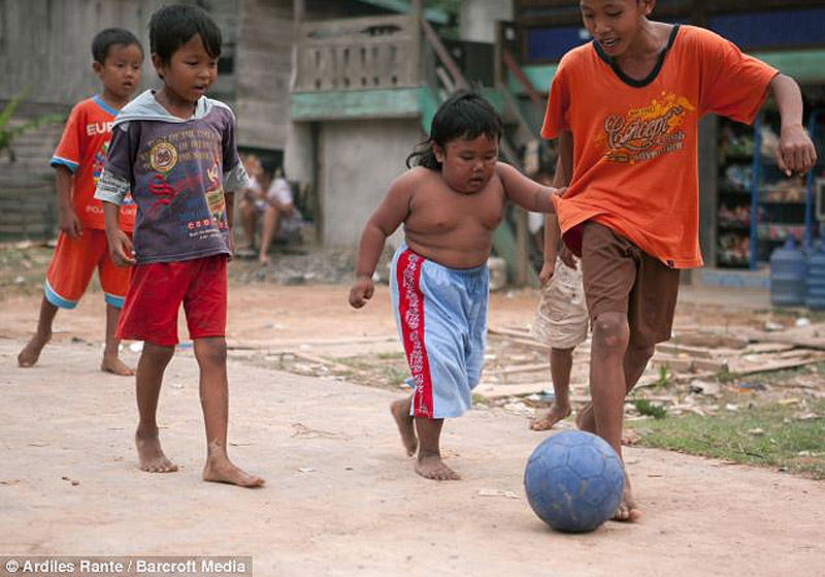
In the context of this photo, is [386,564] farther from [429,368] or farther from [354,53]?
[354,53]

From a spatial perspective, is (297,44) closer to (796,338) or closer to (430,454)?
(796,338)

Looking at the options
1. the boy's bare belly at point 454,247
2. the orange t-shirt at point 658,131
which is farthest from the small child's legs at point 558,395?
the orange t-shirt at point 658,131

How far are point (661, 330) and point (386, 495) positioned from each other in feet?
3.84

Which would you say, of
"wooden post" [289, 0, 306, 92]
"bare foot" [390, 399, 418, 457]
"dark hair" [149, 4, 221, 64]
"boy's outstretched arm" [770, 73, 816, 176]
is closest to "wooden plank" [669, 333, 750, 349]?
"bare foot" [390, 399, 418, 457]

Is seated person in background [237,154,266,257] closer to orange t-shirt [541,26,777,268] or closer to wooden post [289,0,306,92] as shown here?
wooden post [289,0,306,92]

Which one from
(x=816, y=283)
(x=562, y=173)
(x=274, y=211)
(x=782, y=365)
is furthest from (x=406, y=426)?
(x=274, y=211)

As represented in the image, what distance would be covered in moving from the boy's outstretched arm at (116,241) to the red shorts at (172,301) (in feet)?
0.19

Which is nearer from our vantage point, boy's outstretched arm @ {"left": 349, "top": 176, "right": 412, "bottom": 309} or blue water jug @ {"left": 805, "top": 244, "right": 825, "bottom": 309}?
boy's outstretched arm @ {"left": 349, "top": 176, "right": 412, "bottom": 309}

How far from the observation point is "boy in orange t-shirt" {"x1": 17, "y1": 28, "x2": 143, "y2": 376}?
23.1ft

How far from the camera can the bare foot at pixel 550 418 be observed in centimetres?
614

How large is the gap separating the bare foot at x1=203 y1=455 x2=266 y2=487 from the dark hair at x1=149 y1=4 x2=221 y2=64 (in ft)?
4.85

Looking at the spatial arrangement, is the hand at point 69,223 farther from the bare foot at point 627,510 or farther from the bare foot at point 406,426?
the bare foot at point 627,510

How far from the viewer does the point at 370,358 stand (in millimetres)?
8930

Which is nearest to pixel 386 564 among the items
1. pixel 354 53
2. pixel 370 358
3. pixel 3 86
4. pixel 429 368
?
pixel 429 368
